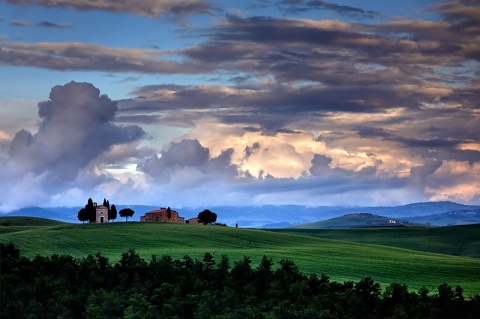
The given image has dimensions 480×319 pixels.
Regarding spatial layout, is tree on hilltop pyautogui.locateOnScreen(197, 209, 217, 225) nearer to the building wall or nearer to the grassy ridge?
the grassy ridge

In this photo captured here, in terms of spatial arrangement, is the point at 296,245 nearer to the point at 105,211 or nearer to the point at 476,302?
the point at 476,302

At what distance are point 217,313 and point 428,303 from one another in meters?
4.67

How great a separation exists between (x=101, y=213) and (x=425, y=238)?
5362 cm

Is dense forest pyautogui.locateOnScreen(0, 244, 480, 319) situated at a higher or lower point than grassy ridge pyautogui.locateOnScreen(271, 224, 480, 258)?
lower

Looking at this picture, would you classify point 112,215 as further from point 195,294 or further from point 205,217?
point 195,294

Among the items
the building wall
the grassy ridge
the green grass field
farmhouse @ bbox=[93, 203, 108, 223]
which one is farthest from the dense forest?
the building wall

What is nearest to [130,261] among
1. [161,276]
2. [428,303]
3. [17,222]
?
[161,276]

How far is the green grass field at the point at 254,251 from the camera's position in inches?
1628

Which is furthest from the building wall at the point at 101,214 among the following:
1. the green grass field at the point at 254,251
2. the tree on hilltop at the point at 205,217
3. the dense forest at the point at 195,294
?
the dense forest at the point at 195,294

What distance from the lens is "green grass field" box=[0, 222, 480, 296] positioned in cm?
4134

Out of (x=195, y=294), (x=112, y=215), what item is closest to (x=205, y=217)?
(x=112, y=215)

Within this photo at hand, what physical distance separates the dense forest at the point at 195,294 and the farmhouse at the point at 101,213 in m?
97.9

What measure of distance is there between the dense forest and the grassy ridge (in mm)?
64518

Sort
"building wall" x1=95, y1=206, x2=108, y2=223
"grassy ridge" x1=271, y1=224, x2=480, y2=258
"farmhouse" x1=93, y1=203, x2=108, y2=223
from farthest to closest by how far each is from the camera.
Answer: "building wall" x1=95, y1=206, x2=108, y2=223 → "farmhouse" x1=93, y1=203, x2=108, y2=223 → "grassy ridge" x1=271, y1=224, x2=480, y2=258
